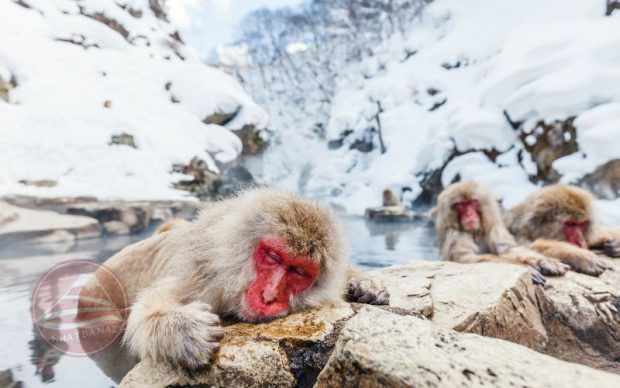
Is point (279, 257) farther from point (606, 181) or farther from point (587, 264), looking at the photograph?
point (606, 181)

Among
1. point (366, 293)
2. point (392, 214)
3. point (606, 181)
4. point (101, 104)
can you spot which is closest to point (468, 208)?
point (366, 293)

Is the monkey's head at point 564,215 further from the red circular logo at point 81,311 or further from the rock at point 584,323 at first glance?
the red circular logo at point 81,311

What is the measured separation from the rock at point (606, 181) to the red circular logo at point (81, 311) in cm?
635

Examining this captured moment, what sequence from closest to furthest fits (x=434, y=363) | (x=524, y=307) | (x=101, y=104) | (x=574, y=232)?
(x=434, y=363) < (x=524, y=307) < (x=574, y=232) < (x=101, y=104)

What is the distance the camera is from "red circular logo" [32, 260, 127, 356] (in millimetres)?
2166

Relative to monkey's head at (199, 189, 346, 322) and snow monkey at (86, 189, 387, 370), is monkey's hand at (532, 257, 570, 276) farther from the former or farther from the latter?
monkey's head at (199, 189, 346, 322)

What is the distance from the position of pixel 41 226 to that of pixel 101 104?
4861 millimetres

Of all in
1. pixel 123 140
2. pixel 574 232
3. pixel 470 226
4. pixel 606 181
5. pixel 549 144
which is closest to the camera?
pixel 574 232

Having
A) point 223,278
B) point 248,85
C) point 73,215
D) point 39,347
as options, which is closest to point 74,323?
point 39,347

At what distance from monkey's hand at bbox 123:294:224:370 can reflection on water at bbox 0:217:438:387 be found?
0.52m

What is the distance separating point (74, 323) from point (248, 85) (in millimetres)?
22854

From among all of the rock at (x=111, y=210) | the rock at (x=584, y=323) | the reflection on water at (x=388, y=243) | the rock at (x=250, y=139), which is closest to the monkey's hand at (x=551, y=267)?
the rock at (x=584, y=323)

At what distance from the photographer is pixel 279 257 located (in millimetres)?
1424

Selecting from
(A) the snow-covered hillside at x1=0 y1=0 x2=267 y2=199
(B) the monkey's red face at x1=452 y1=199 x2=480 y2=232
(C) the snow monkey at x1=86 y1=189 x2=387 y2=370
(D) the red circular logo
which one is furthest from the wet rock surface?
(B) the monkey's red face at x1=452 y1=199 x2=480 y2=232
